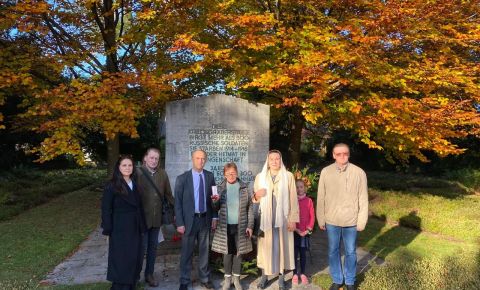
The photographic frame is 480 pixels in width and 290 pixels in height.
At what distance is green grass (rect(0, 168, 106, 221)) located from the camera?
1235cm

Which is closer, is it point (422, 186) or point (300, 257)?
point (300, 257)

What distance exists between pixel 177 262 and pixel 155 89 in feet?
12.2

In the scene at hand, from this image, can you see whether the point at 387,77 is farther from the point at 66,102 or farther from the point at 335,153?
the point at 66,102

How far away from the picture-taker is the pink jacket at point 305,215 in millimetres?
5930

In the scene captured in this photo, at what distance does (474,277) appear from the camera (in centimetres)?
523

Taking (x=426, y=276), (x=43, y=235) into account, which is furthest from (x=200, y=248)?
(x=43, y=235)

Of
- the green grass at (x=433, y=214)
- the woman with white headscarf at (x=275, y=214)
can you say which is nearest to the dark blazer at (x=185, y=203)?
the woman with white headscarf at (x=275, y=214)

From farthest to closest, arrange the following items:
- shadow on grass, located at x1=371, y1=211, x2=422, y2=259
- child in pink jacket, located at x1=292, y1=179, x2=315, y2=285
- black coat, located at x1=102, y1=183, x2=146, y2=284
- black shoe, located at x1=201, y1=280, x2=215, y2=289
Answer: shadow on grass, located at x1=371, y1=211, x2=422, y2=259, child in pink jacket, located at x1=292, y1=179, x2=315, y2=285, black shoe, located at x1=201, y1=280, x2=215, y2=289, black coat, located at x1=102, y1=183, x2=146, y2=284

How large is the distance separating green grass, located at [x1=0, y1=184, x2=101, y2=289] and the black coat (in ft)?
5.52

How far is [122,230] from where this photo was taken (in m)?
4.84

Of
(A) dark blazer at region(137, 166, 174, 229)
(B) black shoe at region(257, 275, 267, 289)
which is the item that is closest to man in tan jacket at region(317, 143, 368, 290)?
(B) black shoe at region(257, 275, 267, 289)

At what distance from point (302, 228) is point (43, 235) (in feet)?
18.0

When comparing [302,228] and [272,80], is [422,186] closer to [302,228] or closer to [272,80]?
[272,80]

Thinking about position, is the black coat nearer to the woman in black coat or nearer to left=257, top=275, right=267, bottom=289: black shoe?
the woman in black coat
